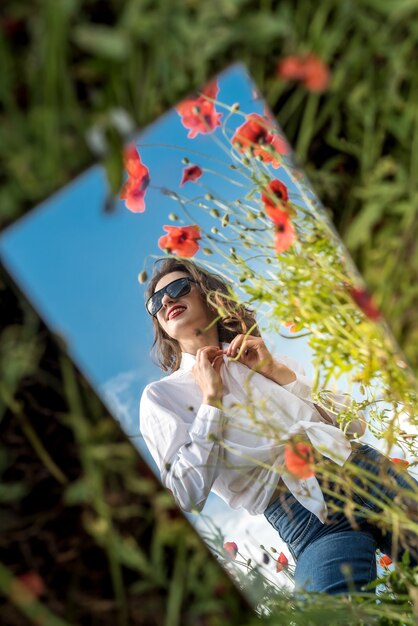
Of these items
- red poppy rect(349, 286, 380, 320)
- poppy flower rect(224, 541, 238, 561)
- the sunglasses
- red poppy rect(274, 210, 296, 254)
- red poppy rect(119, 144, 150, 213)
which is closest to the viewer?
red poppy rect(349, 286, 380, 320)

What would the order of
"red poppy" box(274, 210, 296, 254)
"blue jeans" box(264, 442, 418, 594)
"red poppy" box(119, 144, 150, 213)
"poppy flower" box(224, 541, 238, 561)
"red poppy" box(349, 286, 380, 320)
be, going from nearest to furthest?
"red poppy" box(349, 286, 380, 320) < "red poppy" box(274, 210, 296, 254) < "red poppy" box(119, 144, 150, 213) < "blue jeans" box(264, 442, 418, 594) < "poppy flower" box(224, 541, 238, 561)

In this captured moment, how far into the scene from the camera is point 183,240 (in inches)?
60.6

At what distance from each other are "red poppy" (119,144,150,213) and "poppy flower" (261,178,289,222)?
324 mm

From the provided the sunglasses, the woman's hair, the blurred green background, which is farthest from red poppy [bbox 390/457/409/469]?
the blurred green background

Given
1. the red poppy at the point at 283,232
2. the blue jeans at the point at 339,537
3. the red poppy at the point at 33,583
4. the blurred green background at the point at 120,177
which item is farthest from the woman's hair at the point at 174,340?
the red poppy at the point at 33,583

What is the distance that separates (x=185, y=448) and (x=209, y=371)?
23cm

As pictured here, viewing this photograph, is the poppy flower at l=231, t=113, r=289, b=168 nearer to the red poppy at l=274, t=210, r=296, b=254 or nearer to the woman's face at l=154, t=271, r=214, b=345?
the red poppy at l=274, t=210, r=296, b=254

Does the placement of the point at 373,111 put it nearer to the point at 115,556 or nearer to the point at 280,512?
the point at 115,556

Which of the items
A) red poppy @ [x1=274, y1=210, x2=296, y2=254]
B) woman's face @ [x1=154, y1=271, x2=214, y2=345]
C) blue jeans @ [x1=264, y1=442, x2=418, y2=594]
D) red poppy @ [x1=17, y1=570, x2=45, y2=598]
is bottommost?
blue jeans @ [x1=264, y1=442, x2=418, y2=594]

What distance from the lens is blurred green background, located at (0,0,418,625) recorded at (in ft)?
2.07

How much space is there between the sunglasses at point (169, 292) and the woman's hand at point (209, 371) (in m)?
0.16

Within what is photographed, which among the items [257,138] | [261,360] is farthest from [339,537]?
[257,138]

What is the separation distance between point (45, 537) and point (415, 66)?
2.28 feet

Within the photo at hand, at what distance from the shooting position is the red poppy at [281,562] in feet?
5.80
